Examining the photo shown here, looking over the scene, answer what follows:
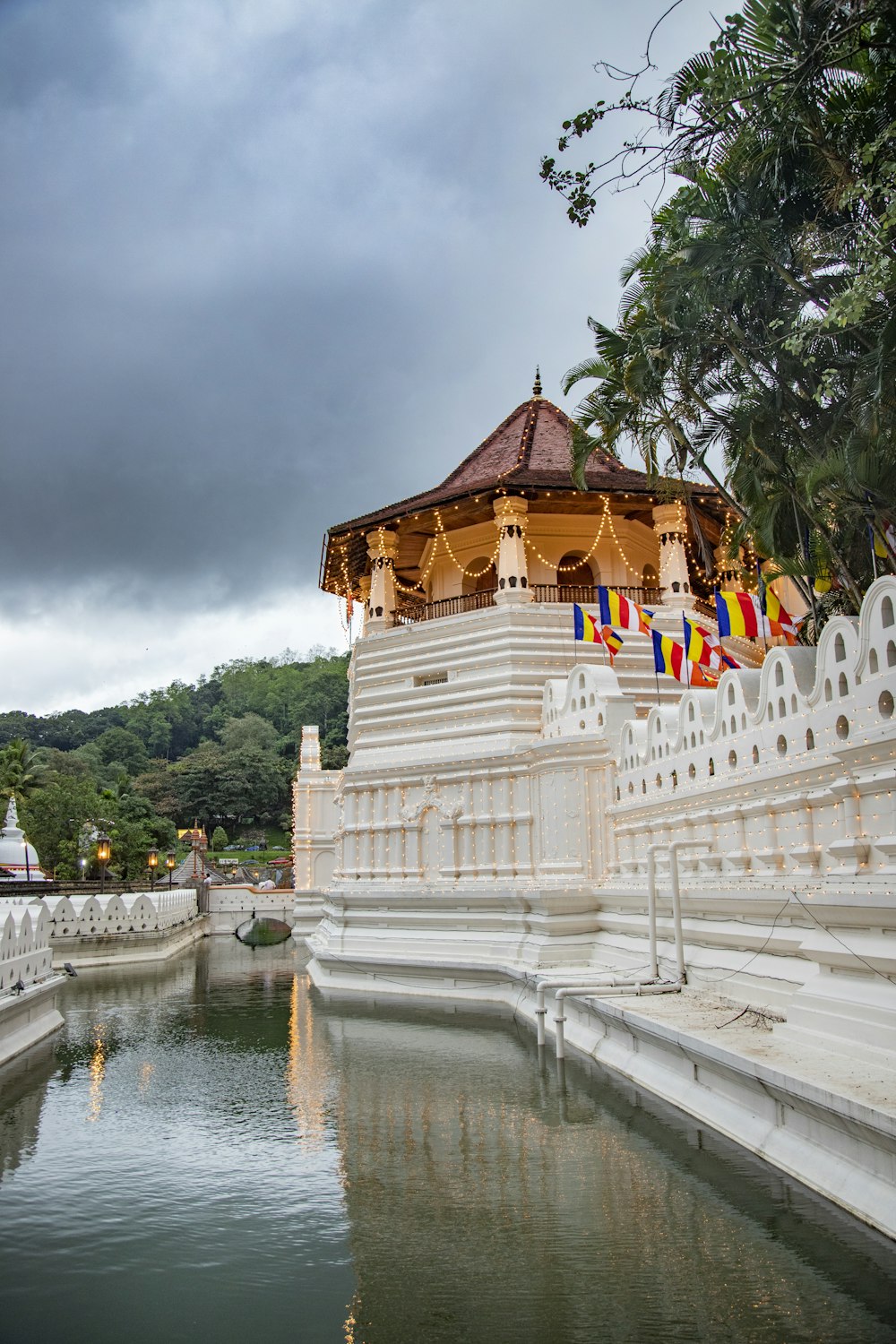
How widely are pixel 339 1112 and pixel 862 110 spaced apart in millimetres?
9306

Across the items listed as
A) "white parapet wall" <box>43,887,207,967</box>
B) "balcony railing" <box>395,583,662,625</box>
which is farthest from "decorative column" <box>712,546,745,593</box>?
"white parapet wall" <box>43,887,207,967</box>

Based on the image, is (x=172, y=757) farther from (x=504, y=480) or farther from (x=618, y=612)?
(x=618, y=612)

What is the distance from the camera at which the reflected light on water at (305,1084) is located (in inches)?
290

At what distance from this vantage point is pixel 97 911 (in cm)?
2388

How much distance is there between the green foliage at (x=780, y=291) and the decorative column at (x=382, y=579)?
9.34 m

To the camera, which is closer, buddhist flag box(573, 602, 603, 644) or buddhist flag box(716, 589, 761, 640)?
buddhist flag box(716, 589, 761, 640)

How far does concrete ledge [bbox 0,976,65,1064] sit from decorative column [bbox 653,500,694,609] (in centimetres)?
1262

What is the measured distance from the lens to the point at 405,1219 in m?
5.31

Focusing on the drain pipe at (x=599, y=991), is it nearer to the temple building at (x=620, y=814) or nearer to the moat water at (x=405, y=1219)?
the temple building at (x=620, y=814)

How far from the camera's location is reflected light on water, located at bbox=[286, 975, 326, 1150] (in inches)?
290

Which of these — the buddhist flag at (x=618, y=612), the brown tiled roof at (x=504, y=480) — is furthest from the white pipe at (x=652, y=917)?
the brown tiled roof at (x=504, y=480)

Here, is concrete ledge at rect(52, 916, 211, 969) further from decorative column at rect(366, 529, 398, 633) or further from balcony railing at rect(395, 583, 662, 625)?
balcony railing at rect(395, 583, 662, 625)

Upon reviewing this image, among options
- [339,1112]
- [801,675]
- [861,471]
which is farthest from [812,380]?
[339,1112]

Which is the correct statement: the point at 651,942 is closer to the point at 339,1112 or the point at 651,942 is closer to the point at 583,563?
the point at 339,1112
